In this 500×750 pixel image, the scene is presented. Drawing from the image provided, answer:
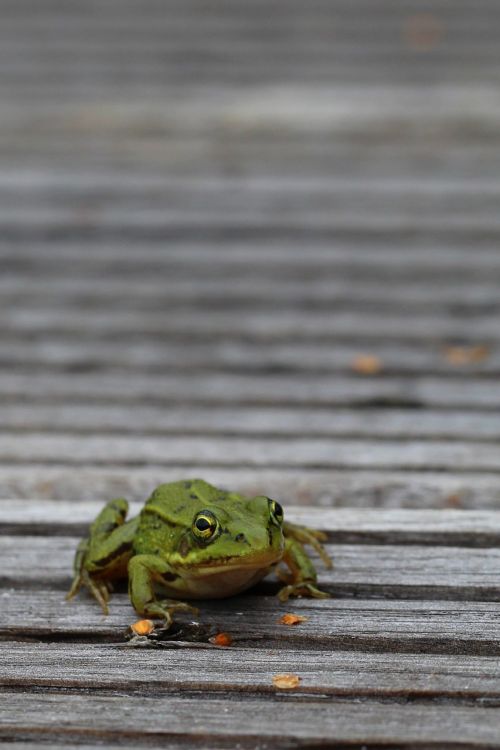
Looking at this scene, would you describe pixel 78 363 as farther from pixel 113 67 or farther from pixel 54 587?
pixel 113 67

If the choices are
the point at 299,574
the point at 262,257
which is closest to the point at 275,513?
the point at 299,574

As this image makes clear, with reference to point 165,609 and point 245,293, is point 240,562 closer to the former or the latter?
point 165,609

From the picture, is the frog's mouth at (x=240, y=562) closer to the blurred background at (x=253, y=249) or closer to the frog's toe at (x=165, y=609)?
the frog's toe at (x=165, y=609)

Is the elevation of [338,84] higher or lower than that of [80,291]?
higher

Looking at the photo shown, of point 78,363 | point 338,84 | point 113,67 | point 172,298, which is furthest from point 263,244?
point 113,67

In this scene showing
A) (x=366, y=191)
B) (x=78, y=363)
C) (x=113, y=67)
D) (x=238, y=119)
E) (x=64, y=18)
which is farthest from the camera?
(x=64, y=18)

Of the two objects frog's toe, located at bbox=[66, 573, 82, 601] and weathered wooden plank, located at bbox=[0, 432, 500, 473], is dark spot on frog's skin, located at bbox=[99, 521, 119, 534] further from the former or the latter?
weathered wooden plank, located at bbox=[0, 432, 500, 473]

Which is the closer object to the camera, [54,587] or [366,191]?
[54,587]
